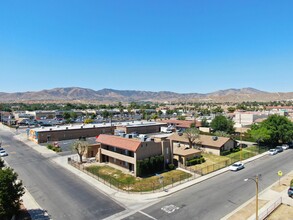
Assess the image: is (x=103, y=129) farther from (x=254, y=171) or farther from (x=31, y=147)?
(x=254, y=171)

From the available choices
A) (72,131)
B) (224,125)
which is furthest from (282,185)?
(72,131)

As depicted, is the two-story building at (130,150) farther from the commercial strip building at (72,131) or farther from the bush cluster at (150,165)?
the commercial strip building at (72,131)

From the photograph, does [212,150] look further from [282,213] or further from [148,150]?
[282,213]

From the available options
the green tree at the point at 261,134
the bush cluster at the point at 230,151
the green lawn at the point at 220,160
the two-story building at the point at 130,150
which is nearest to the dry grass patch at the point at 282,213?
the green lawn at the point at 220,160

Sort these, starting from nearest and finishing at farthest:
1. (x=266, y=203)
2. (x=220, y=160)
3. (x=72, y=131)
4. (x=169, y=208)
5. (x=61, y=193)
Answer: (x=169, y=208), (x=266, y=203), (x=61, y=193), (x=220, y=160), (x=72, y=131)

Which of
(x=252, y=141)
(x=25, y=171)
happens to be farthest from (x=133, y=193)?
(x=252, y=141)

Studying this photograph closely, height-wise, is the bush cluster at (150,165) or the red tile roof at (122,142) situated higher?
the red tile roof at (122,142)

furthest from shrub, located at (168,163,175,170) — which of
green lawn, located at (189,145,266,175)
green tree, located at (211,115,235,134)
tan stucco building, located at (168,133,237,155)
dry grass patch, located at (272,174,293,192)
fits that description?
green tree, located at (211,115,235,134)
